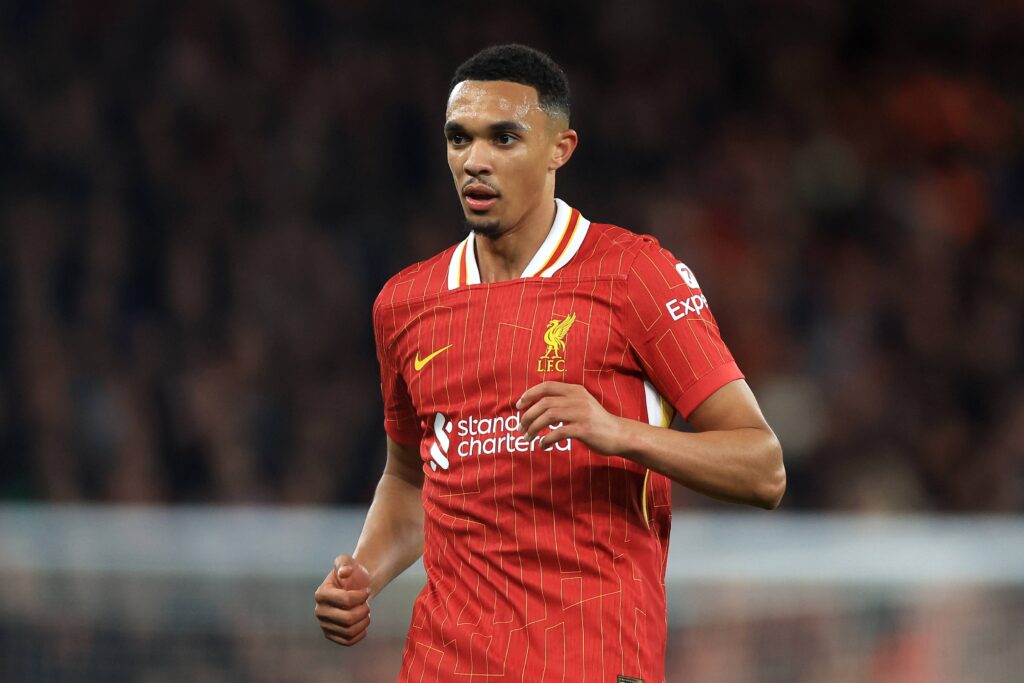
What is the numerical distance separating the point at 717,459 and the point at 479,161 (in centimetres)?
76

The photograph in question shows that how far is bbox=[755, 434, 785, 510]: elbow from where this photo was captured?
2.62m

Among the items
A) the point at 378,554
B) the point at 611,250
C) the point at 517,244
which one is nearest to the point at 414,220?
the point at 378,554

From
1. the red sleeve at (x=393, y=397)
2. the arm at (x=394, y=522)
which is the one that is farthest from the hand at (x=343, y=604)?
the red sleeve at (x=393, y=397)

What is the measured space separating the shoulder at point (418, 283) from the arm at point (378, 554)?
360 mm

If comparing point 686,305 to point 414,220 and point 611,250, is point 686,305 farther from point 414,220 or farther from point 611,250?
point 414,220

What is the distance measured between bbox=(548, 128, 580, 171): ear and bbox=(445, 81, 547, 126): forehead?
0.08 m

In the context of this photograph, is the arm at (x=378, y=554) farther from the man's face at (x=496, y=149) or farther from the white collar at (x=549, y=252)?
the man's face at (x=496, y=149)

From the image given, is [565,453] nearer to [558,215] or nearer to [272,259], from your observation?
[558,215]

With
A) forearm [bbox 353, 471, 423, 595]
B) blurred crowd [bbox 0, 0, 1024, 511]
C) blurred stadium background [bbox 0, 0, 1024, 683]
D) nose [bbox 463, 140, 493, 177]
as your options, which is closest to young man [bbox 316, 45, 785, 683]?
nose [bbox 463, 140, 493, 177]

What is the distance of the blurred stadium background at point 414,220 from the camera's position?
7891mm

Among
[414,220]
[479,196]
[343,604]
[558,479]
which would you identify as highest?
[414,220]

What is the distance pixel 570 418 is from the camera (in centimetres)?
245

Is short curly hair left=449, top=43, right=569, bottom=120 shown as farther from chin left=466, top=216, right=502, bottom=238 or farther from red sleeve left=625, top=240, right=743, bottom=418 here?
red sleeve left=625, top=240, right=743, bottom=418

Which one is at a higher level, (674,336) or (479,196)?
(479,196)
